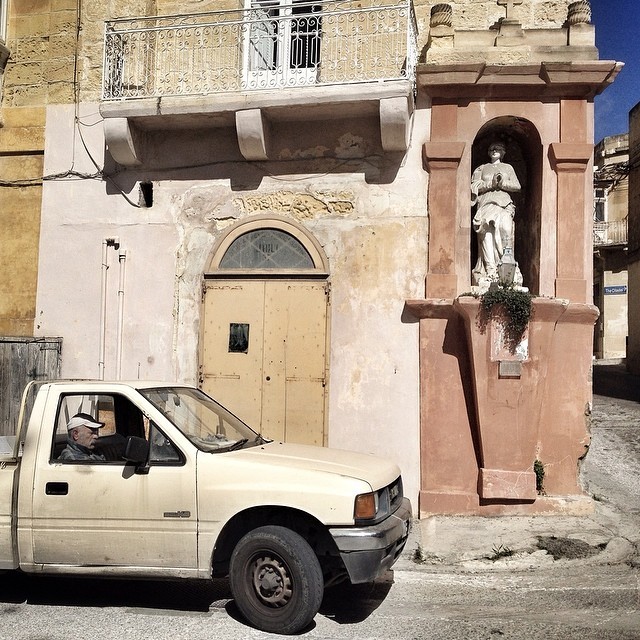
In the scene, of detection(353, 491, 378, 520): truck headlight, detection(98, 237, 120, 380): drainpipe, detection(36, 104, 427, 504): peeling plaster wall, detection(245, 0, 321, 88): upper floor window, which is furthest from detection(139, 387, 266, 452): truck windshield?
detection(245, 0, 321, 88): upper floor window

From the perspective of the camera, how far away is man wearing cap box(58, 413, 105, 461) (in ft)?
17.6

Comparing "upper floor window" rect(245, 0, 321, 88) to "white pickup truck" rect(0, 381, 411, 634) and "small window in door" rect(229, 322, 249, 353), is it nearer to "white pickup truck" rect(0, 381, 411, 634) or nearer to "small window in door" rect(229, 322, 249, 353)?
"small window in door" rect(229, 322, 249, 353)

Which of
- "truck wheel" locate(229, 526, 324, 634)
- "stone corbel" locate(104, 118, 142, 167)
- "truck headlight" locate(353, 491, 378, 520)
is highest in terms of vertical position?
"stone corbel" locate(104, 118, 142, 167)

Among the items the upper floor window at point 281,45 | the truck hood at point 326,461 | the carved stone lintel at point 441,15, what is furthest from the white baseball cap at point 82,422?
the carved stone lintel at point 441,15

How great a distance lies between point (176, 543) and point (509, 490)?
4628mm

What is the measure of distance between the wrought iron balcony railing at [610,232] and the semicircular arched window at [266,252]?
20.2 meters

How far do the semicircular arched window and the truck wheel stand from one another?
4920mm

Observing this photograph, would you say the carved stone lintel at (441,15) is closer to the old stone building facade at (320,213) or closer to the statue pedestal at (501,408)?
the old stone building facade at (320,213)

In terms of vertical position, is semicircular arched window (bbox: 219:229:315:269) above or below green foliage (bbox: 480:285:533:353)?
above

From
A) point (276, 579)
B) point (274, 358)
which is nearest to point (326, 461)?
point (276, 579)

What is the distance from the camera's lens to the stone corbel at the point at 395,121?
8.51 metres

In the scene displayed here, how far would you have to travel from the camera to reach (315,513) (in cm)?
479

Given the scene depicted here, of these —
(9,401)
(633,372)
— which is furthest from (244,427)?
(633,372)

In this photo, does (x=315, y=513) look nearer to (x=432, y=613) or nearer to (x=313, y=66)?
(x=432, y=613)
